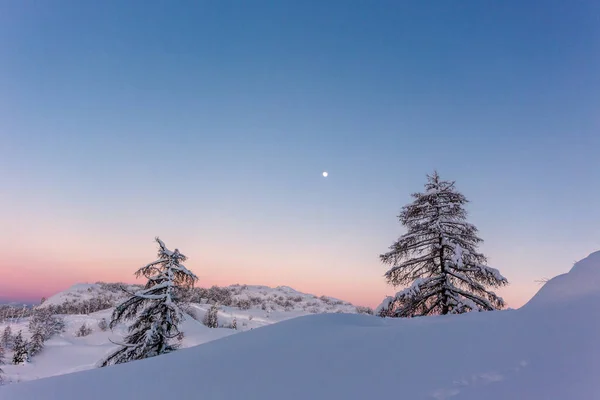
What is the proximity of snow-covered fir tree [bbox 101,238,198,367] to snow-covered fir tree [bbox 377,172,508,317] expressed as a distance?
8.91m

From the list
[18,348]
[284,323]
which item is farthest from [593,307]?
[18,348]

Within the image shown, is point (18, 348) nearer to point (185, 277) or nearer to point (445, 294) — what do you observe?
point (185, 277)

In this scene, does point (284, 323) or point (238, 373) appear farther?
point (284, 323)

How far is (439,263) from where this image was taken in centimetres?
1423

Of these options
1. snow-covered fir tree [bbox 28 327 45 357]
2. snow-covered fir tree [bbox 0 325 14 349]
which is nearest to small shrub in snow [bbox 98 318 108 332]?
snow-covered fir tree [bbox 28 327 45 357]

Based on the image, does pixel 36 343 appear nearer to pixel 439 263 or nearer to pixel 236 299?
pixel 439 263

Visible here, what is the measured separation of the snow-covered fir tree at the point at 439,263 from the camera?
42.4ft

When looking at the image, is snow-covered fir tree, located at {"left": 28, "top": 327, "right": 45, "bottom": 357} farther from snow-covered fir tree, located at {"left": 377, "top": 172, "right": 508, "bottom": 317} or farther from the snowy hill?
the snowy hill

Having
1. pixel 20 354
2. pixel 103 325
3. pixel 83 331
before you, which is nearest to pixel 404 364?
pixel 20 354

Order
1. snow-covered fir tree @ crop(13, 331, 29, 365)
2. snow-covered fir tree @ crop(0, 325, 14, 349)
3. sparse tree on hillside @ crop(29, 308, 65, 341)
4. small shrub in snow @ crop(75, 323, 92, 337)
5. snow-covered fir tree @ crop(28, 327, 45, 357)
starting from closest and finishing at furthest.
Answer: snow-covered fir tree @ crop(13, 331, 29, 365) < snow-covered fir tree @ crop(28, 327, 45, 357) < snow-covered fir tree @ crop(0, 325, 14, 349) < sparse tree on hillside @ crop(29, 308, 65, 341) < small shrub in snow @ crop(75, 323, 92, 337)

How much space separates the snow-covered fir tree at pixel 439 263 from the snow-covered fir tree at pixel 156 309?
8.91 metres

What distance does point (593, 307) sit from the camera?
3.55m

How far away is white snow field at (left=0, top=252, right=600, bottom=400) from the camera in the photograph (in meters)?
2.78

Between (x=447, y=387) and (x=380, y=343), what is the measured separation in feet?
3.91
